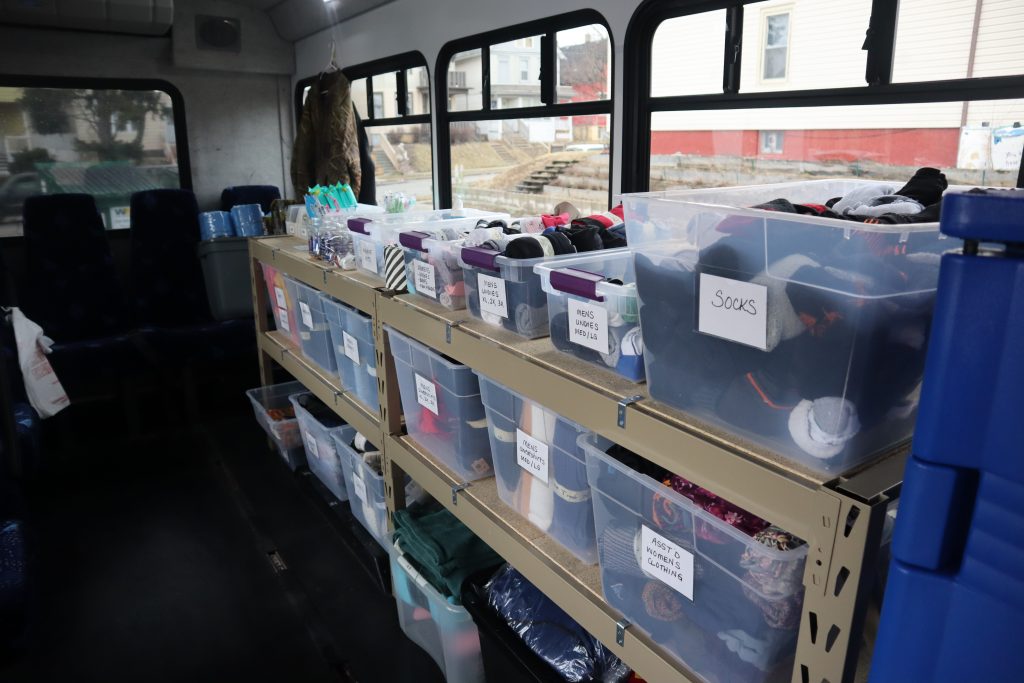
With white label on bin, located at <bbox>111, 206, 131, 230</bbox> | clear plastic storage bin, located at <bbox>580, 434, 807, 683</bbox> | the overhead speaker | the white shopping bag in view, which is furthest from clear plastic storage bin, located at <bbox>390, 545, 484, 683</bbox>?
the overhead speaker

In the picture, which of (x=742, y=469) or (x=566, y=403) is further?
(x=566, y=403)

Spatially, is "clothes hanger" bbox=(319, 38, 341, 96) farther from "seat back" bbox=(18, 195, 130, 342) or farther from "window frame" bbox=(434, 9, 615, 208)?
"seat back" bbox=(18, 195, 130, 342)

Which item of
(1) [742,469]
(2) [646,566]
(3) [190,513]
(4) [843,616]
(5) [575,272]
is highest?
(5) [575,272]

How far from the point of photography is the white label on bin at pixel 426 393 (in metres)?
1.68

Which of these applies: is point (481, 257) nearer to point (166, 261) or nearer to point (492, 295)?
point (492, 295)

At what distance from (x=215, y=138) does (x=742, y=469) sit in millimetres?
5224

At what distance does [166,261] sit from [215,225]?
38cm

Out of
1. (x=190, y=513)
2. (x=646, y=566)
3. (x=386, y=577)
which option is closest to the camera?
(x=646, y=566)

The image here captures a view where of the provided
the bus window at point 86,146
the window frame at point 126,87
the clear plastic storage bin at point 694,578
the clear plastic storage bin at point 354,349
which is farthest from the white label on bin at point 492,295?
the bus window at point 86,146

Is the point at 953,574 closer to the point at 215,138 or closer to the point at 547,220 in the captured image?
the point at 547,220

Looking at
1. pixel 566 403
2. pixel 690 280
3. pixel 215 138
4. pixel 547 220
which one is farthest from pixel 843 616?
pixel 215 138

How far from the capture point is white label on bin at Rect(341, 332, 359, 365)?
211 centimetres

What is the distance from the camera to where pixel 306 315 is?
2518mm

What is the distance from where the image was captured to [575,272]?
3.84 feet
